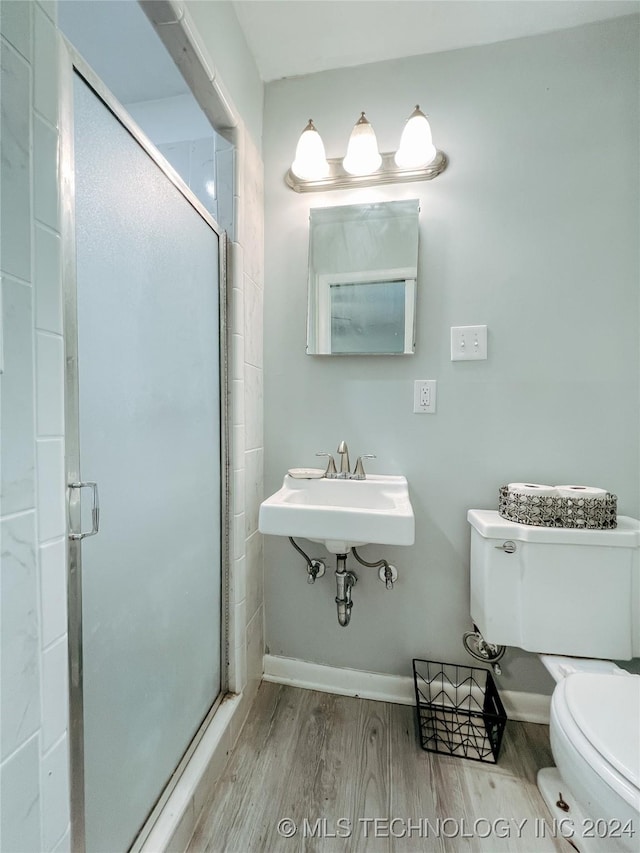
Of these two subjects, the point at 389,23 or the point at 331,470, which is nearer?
the point at 389,23

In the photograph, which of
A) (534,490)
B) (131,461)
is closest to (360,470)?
(534,490)

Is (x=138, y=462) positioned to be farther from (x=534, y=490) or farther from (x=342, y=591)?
(x=534, y=490)

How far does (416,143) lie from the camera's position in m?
1.24

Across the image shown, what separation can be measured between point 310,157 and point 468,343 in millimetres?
885

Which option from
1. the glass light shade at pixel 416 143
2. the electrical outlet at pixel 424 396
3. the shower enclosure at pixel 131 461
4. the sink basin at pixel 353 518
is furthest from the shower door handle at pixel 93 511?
the glass light shade at pixel 416 143

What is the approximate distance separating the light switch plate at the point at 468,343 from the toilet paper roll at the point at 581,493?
0.51 m

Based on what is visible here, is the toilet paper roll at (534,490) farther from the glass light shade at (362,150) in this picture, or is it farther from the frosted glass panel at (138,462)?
the glass light shade at (362,150)

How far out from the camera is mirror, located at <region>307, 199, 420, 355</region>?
1325 mm

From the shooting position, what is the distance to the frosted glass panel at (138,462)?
670 mm

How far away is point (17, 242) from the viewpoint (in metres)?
0.49

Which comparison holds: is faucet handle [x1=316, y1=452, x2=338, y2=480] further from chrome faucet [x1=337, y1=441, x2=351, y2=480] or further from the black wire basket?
the black wire basket

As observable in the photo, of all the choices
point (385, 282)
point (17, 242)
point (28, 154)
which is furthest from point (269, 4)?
point (17, 242)

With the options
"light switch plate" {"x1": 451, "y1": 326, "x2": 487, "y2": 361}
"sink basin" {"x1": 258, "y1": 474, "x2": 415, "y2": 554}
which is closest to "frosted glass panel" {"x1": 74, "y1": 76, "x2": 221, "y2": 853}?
"sink basin" {"x1": 258, "y1": 474, "x2": 415, "y2": 554}

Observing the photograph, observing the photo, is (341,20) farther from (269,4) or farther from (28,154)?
(28,154)
